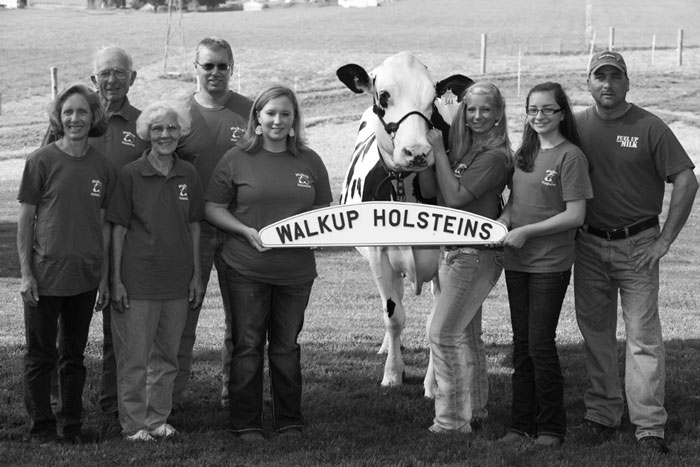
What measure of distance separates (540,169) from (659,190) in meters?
0.84

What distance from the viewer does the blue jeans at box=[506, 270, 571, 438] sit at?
18.6ft

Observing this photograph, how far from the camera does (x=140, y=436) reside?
19.1 feet

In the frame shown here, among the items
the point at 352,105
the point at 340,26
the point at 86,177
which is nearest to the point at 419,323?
the point at 86,177

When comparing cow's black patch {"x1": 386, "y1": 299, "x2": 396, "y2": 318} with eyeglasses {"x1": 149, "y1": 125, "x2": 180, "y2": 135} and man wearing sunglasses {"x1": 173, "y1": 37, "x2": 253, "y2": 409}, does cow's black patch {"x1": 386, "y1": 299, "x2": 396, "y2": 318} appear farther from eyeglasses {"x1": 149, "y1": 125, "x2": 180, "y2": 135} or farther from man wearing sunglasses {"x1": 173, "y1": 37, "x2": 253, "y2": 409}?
eyeglasses {"x1": 149, "y1": 125, "x2": 180, "y2": 135}

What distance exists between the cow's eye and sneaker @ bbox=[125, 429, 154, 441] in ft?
8.49

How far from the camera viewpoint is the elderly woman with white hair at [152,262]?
577 centimetres

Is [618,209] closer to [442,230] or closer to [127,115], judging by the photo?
[442,230]

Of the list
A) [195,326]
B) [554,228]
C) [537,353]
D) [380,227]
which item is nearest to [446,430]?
[537,353]

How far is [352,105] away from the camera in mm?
35125

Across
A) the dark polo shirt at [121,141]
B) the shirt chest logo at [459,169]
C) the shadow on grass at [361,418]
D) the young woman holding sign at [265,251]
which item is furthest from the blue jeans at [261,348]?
the shirt chest logo at [459,169]

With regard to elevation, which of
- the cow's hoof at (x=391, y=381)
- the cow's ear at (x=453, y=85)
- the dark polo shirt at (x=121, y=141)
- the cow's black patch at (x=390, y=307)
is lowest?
the cow's hoof at (x=391, y=381)

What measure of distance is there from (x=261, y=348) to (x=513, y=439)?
5.44 feet

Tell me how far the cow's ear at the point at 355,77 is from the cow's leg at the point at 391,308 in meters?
1.31

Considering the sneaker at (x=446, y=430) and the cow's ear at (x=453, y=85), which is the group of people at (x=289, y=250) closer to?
the sneaker at (x=446, y=430)
